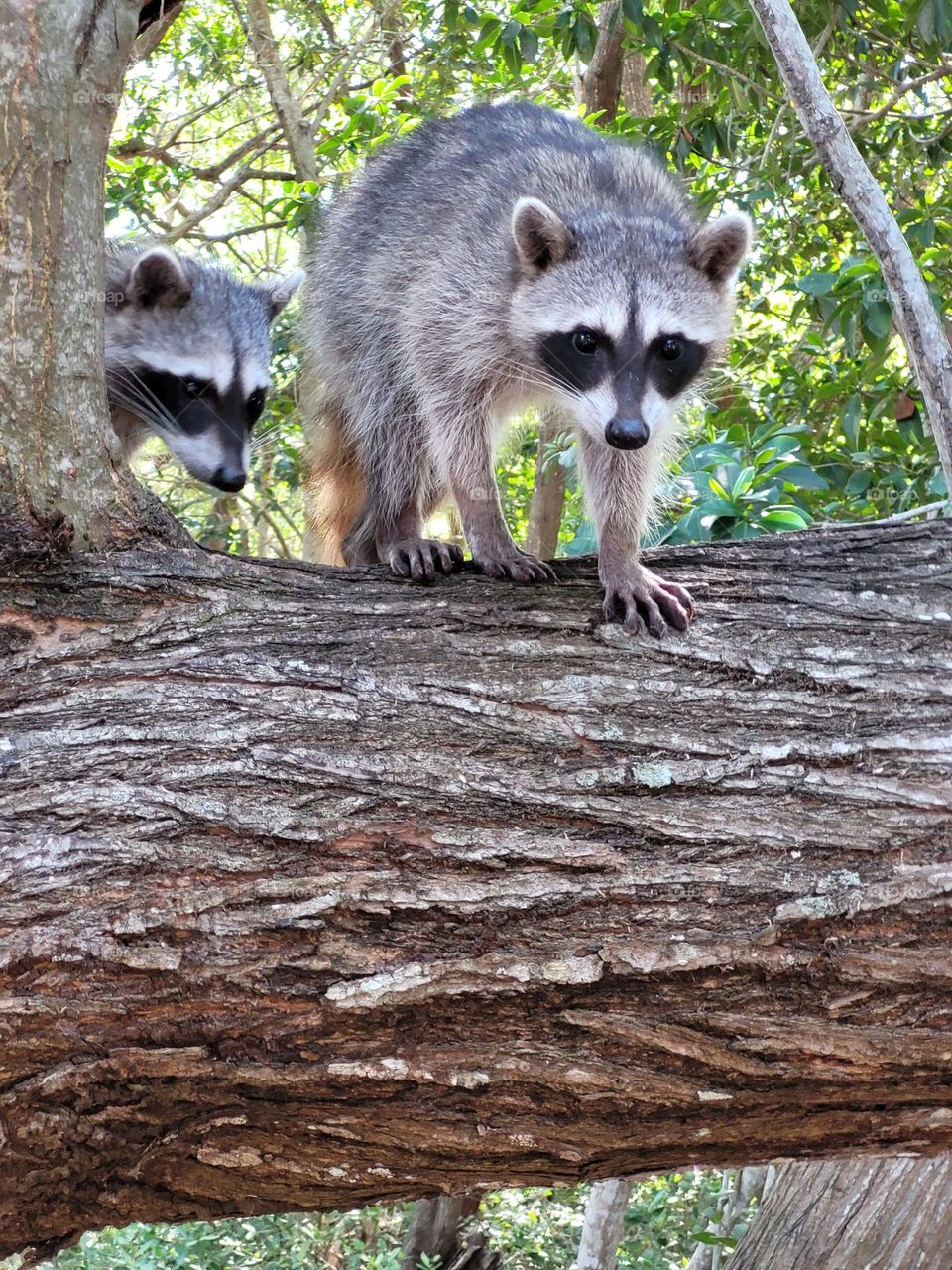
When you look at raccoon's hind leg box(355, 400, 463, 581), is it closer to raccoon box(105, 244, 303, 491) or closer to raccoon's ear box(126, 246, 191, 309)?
raccoon box(105, 244, 303, 491)

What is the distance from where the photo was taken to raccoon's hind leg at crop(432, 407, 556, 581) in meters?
2.58

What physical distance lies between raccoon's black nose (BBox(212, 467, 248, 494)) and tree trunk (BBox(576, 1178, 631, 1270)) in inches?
95.5

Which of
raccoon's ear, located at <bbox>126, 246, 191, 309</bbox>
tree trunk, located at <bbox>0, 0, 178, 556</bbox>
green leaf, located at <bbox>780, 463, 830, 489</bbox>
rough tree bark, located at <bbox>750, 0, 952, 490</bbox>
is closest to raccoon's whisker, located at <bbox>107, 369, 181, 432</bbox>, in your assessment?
raccoon's ear, located at <bbox>126, 246, 191, 309</bbox>

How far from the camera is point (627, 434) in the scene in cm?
269

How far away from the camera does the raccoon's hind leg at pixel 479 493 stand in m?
2.58

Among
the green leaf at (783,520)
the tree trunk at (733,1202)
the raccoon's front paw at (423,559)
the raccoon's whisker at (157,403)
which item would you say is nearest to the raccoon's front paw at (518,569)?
the raccoon's front paw at (423,559)

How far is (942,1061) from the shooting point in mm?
1755

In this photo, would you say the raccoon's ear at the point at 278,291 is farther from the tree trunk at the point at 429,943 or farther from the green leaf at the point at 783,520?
the tree trunk at the point at 429,943

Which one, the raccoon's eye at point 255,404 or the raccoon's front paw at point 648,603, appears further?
the raccoon's eye at point 255,404

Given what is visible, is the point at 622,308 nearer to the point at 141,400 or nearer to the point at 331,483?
the point at 331,483

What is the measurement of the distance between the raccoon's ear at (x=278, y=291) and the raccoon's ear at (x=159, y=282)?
422mm

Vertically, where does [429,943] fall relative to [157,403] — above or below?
below

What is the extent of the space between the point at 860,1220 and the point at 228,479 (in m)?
2.21
